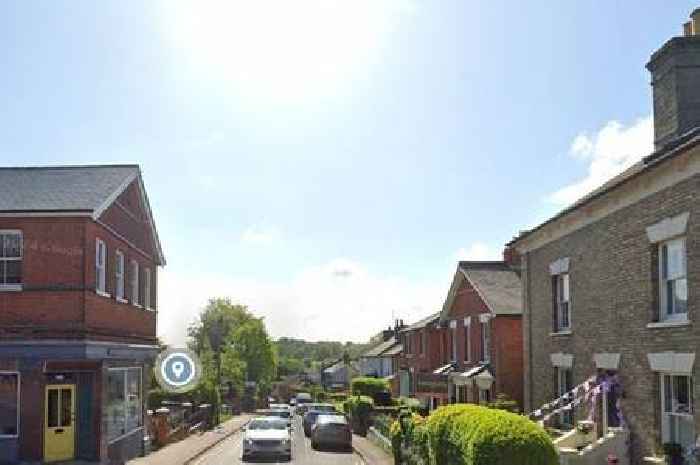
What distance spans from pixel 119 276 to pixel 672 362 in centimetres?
1931

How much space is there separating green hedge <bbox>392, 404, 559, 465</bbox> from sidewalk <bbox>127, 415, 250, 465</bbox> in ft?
44.2

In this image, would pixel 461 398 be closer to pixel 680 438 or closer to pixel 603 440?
pixel 603 440

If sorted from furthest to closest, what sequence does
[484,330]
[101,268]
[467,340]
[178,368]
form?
[178,368] < [467,340] < [484,330] < [101,268]

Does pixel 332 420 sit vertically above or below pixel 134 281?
below

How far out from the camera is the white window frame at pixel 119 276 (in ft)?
96.9

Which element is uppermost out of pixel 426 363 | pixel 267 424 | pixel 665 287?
pixel 665 287

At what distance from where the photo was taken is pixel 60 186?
2766 centimetres

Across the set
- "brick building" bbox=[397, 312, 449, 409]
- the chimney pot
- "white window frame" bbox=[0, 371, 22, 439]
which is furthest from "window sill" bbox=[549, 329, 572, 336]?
"brick building" bbox=[397, 312, 449, 409]

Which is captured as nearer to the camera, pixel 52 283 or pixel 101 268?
pixel 52 283

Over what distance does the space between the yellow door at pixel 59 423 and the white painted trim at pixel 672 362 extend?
55.6 ft

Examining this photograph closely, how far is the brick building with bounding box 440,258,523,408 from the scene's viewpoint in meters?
35.1

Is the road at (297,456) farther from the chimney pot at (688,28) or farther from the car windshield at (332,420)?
the chimney pot at (688,28)

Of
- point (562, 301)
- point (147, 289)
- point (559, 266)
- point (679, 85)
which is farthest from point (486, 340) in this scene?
point (679, 85)

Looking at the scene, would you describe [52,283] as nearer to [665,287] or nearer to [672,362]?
[665,287]
